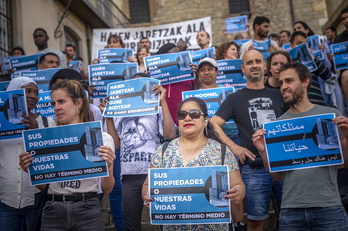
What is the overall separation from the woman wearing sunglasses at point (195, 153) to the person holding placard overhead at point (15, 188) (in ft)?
3.78

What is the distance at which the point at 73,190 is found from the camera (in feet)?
10.8

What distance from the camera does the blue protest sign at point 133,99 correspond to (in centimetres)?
451

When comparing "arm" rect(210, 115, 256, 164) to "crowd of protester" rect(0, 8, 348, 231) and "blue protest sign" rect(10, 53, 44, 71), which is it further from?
"blue protest sign" rect(10, 53, 44, 71)

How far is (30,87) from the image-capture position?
412 cm

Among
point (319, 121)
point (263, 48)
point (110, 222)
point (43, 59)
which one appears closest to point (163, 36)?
point (263, 48)

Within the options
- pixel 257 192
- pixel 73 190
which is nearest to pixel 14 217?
pixel 73 190

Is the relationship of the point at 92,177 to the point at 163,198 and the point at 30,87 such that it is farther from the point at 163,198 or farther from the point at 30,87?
the point at 30,87

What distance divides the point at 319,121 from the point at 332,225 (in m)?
0.82

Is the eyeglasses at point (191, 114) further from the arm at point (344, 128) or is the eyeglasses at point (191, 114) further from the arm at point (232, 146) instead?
the arm at point (344, 128)

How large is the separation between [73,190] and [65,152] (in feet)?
1.00

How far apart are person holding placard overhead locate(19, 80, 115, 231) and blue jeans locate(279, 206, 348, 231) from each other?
1475mm

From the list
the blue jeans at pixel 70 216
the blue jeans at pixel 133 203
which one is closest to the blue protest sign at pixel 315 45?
the blue jeans at pixel 133 203

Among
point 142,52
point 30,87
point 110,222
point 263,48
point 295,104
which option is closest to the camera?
point 295,104

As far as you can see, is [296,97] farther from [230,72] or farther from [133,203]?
[230,72]
